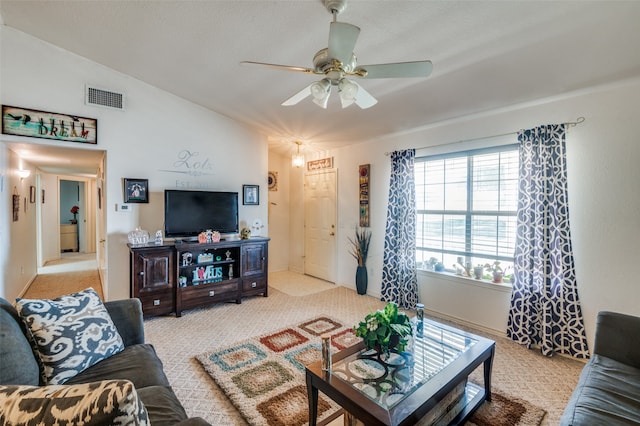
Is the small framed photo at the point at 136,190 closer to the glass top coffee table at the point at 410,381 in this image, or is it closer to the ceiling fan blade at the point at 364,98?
the ceiling fan blade at the point at 364,98

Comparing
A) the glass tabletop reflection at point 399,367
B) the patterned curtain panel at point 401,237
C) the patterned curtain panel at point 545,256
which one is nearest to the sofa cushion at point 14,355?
the glass tabletop reflection at point 399,367

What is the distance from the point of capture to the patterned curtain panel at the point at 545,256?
277cm

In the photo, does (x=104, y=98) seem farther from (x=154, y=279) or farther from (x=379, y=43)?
(x=379, y=43)

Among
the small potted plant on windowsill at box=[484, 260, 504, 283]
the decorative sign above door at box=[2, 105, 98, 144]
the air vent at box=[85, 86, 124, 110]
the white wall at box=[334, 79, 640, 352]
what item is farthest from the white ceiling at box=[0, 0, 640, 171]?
the small potted plant on windowsill at box=[484, 260, 504, 283]

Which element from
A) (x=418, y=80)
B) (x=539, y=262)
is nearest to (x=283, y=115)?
(x=418, y=80)

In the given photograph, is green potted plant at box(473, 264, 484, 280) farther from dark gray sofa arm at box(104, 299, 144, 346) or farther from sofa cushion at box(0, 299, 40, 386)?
sofa cushion at box(0, 299, 40, 386)

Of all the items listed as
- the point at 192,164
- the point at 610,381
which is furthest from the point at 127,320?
the point at 610,381

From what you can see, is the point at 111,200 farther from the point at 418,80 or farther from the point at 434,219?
the point at 434,219

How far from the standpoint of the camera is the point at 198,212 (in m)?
4.12

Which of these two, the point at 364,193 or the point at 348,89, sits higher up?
the point at 348,89

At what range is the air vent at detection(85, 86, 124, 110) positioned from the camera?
11.8 feet

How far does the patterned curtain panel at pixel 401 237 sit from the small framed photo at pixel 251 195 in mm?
2172

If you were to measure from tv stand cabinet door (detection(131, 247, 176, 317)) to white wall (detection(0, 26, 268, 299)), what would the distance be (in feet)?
1.62

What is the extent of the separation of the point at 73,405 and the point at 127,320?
1493mm
